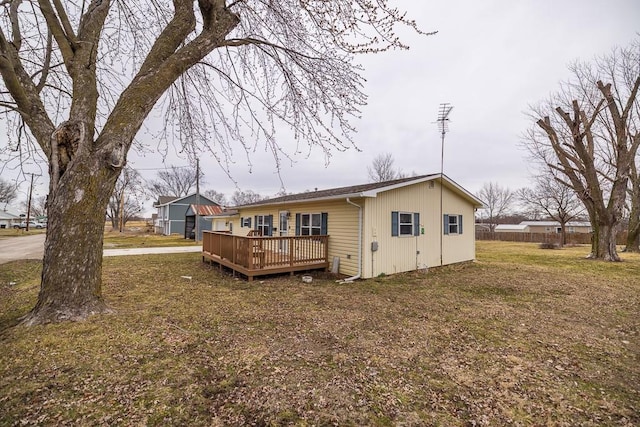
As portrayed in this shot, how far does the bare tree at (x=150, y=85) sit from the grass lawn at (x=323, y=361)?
4.24 feet

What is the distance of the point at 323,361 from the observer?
3383 millimetres

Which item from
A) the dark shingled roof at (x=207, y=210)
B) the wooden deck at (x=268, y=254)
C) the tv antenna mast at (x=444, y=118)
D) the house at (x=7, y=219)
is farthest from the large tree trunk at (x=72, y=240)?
the house at (x=7, y=219)

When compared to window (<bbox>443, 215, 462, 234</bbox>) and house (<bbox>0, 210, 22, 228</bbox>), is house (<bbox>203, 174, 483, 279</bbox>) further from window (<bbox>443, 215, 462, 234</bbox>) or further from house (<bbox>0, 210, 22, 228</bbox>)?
house (<bbox>0, 210, 22, 228</bbox>)

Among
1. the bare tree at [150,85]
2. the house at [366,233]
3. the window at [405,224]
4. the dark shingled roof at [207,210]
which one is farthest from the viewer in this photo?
the dark shingled roof at [207,210]

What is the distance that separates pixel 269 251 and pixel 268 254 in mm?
145

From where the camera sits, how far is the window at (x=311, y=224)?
9.87 m

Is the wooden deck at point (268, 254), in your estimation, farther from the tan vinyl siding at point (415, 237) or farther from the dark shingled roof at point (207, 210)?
the dark shingled roof at point (207, 210)

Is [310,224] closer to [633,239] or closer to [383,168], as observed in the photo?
[633,239]

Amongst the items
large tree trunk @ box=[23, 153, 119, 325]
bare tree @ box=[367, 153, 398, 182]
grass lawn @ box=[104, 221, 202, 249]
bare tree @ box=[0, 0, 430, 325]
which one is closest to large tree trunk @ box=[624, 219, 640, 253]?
bare tree @ box=[367, 153, 398, 182]

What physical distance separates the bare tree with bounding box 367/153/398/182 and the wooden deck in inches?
968

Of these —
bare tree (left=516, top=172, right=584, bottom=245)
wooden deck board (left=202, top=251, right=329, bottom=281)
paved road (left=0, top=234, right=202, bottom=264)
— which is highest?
bare tree (left=516, top=172, right=584, bottom=245)

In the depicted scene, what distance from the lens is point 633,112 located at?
1434 centimetres

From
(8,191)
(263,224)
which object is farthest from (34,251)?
(263,224)

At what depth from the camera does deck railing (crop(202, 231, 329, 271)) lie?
816 cm
